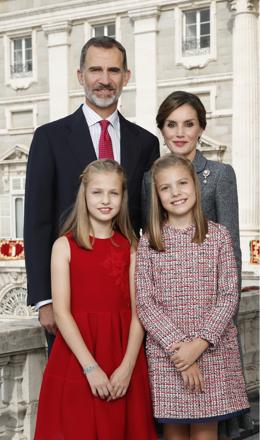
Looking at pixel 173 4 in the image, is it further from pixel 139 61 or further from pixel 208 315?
pixel 208 315

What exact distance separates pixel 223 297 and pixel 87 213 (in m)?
0.75

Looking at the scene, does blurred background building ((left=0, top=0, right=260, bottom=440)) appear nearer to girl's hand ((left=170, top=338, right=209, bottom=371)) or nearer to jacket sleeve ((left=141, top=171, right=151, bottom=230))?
jacket sleeve ((left=141, top=171, right=151, bottom=230))

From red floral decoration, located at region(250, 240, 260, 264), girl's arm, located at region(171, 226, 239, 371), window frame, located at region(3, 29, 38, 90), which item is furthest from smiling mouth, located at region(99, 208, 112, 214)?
window frame, located at region(3, 29, 38, 90)

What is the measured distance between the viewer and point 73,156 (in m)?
4.28

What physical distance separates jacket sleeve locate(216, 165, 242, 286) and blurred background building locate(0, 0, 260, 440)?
1677 centimetres

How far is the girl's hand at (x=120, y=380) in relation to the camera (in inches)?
149

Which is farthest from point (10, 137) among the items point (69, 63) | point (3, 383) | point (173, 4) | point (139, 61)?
point (3, 383)

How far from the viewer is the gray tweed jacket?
423 centimetres

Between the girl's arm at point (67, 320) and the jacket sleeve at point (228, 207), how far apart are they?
2.72 feet

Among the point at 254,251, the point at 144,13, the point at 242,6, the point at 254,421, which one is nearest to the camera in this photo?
the point at 254,421

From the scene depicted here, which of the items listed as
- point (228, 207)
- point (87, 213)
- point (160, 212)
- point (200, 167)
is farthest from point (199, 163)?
point (87, 213)

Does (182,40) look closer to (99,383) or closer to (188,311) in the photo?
(188,311)

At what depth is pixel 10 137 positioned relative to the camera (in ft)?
98.6

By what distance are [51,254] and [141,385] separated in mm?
752
